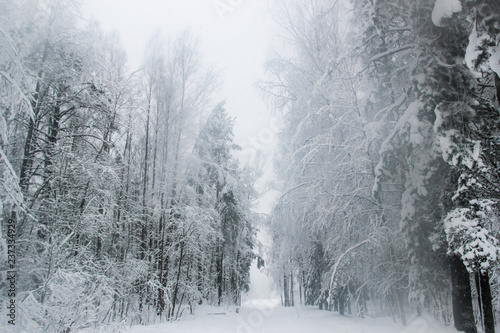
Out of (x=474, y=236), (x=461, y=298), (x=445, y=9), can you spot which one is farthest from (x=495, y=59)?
(x=461, y=298)

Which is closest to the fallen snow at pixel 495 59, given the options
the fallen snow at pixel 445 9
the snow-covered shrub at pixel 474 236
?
the fallen snow at pixel 445 9

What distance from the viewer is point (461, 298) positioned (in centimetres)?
604

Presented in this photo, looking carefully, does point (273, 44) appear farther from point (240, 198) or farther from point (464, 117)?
point (240, 198)

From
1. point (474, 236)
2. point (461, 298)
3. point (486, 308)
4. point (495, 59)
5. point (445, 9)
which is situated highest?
point (445, 9)

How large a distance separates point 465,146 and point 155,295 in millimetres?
11772

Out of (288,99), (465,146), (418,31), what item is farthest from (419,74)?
(288,99)

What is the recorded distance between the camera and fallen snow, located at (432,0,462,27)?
14.1 feet

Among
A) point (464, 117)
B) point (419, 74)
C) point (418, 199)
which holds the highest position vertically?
point (419, 74)

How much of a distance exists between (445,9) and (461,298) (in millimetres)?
5633

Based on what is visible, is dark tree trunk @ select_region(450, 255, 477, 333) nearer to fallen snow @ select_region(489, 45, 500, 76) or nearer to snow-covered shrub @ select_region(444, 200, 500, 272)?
snow-covered shrub @ select_region(444, 200, 500, 272)

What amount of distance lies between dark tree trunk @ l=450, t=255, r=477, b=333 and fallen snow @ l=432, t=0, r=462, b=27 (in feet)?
15.6

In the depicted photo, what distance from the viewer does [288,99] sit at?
38.3 feet

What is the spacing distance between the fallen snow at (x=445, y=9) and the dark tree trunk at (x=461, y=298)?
476 centimetres

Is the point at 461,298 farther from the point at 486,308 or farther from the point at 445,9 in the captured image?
the point at 445,9
